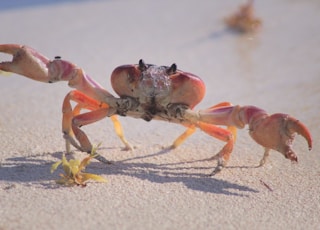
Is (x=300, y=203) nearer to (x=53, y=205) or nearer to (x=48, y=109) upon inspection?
(x=53, y=205)

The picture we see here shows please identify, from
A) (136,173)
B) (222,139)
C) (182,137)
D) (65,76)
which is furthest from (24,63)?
(222,139)

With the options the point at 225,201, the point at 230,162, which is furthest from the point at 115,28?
the point at 225,201

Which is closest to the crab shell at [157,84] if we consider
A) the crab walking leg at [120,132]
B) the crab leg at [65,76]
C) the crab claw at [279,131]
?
the crab leg at [65,76]

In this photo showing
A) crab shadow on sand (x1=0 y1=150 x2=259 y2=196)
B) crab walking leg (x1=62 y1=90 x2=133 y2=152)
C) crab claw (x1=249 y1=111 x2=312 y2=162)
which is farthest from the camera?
crab walking leg (x1=62 y1=90 x2=133 y2=152)

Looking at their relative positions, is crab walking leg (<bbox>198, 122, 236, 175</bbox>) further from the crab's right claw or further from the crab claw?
the crab's right claw

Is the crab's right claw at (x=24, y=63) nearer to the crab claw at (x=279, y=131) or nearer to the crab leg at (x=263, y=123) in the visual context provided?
the crab leg at (x=263, y=123)

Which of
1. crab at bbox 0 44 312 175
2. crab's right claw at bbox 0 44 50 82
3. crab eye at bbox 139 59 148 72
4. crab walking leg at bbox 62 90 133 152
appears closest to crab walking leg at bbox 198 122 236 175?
crab at bbox 0 44 312 175

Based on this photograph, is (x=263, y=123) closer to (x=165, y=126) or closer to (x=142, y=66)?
(x=142, y=66)
